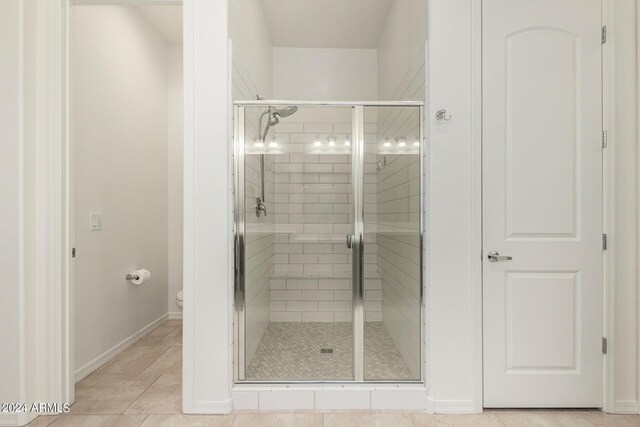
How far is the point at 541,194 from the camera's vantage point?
1.99 meters

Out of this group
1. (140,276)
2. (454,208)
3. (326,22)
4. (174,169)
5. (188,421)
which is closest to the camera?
(188,421)

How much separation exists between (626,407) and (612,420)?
0.49 feet

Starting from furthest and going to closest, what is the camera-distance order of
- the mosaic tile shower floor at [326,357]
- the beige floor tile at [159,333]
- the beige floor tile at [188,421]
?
the beige floor tile at [159,333] → the mosaic tile shower floor at [326,357] → the beige floor tile at [188,421]

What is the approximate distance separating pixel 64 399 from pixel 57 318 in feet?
→ 1.54

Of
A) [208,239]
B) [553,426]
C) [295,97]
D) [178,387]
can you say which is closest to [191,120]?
[208,239]

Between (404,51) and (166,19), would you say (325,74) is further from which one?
(166,19)

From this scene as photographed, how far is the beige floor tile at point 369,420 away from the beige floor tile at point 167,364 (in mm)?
1221

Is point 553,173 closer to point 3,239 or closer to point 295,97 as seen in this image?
point 295,97

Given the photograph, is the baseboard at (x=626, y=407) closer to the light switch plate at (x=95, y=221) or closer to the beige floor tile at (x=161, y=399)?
the beige floor tile at (x=161, y=399)

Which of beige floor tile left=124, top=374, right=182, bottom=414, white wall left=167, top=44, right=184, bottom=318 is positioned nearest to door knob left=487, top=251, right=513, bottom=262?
beige floor tile left=124, top=374, right=182, bottom=414

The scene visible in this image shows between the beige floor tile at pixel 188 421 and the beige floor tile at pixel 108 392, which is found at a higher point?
the beige floor tile at pixel 188 421

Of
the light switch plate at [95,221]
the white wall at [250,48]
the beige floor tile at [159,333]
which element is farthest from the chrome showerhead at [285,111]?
A: the beige floor tile at [159,333]

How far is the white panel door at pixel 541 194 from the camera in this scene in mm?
1994

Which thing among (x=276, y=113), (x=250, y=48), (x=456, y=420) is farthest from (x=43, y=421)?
(x=250, y=48)
